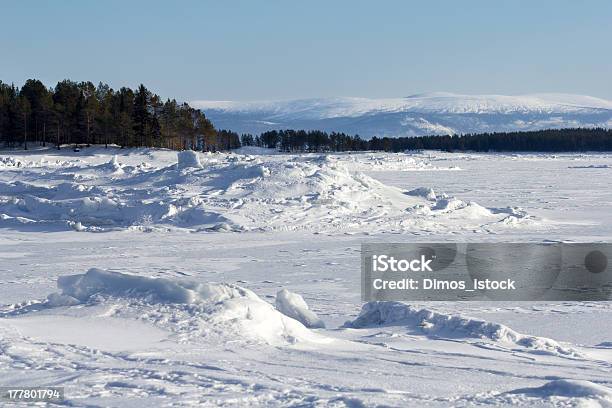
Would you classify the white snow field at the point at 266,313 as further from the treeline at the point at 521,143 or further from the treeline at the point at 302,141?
the treeline at the point at 521,143

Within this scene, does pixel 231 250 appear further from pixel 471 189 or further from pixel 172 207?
pixel 471 189

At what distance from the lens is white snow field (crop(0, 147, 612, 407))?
17.5 ft

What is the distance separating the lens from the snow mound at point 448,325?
7250 mm

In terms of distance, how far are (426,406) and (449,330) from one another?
287cm

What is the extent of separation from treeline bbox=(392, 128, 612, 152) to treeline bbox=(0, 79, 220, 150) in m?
63.6

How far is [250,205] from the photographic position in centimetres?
1986

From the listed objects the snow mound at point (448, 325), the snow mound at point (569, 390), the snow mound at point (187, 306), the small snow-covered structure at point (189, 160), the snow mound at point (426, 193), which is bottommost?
the snow mound at point (448, 325)

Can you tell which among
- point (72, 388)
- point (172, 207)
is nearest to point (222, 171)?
point (172, 207)

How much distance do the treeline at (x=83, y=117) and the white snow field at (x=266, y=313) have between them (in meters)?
37.3

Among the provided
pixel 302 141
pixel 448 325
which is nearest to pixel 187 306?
pixel 448 325

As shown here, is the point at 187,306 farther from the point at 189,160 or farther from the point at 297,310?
the point at 189,160

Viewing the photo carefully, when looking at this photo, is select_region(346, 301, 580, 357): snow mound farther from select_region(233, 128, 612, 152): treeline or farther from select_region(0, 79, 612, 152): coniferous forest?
select_region(233, 128, 612, 152): treeline

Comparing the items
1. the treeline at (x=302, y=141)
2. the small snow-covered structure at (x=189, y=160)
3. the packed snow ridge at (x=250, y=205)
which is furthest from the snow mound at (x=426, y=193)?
the treeline at (x=302, y=141)

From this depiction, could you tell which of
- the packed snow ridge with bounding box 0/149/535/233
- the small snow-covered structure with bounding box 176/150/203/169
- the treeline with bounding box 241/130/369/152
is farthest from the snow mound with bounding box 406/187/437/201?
the treeline with bounding box 241/130/369/152
